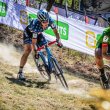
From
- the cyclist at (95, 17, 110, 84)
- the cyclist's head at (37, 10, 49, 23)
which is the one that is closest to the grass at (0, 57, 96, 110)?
the cyclist at (95, 17, 110, 84)

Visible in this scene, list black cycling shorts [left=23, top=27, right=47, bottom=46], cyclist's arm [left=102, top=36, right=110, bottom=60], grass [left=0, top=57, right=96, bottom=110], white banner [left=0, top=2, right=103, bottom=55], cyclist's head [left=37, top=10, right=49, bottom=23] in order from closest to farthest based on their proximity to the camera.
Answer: grass [left=0, top=57, right=96, bottom=110] < cyclist's arm [left=102, top=36, right=110, bottom=60] < cyclist's head [left=37, top=10, right=49, bottom=23] < black cycling shorts [left=23, top=27, right=47, bottom=46] < white banner [left=0, top=2, right=103, bottom=55]

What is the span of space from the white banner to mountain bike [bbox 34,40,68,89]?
447 centimetres

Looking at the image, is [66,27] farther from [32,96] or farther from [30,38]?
[32,96]

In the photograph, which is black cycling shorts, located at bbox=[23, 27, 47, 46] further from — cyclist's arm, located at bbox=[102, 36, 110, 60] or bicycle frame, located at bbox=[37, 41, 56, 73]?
cyclist's arm, located at bbox=[102, 36, 110, 60]

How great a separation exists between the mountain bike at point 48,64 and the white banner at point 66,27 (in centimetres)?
447

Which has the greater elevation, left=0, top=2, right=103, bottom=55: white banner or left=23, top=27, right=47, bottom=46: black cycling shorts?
left=23, top=27, right=47, bottom=46: black cycling shorts

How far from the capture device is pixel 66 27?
14.3 m

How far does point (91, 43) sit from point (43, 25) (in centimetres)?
559

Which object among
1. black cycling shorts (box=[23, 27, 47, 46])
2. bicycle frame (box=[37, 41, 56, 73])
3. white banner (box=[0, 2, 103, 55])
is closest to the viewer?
bicycle frame (box=[37, 41, 56, 73])

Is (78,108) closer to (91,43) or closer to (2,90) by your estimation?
(2,90)

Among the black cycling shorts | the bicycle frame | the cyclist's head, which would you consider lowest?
the bicycle frame

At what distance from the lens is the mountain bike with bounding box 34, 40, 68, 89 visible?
9.19m

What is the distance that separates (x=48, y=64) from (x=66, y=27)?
5081 millimetres

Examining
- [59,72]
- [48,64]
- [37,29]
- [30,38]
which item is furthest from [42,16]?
[59,72]
